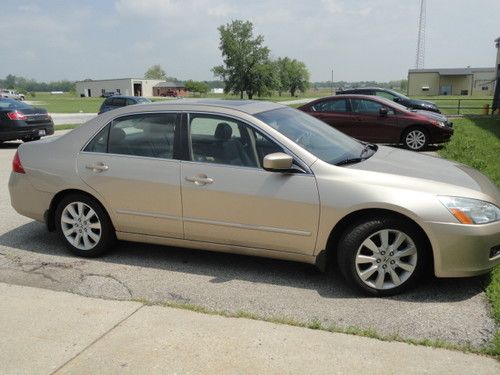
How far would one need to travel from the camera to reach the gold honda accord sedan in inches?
147

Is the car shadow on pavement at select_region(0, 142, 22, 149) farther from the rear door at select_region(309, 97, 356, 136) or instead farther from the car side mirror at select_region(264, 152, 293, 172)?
the car side mirror at select_region(264, 152, 293, 172)

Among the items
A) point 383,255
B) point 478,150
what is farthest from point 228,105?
point 478,150

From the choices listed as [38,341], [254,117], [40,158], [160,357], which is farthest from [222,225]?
[40,158]

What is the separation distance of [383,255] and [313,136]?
1325 millimetres

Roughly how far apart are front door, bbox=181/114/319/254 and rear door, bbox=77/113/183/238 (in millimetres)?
166

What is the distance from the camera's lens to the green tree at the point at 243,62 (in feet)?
250

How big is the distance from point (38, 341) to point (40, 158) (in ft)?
7.37

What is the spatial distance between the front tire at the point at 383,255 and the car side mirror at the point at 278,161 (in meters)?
0.72

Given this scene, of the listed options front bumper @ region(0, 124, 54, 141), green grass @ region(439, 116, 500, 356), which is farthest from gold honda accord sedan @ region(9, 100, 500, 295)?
front bumper @ region(0, 124, 54, 141)

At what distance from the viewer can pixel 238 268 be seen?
4562 mm

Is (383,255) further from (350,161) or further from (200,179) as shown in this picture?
(200,179)

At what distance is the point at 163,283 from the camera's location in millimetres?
4266

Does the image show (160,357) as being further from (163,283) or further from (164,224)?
(164,224)

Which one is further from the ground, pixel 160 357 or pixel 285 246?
→ pixel 285 246
